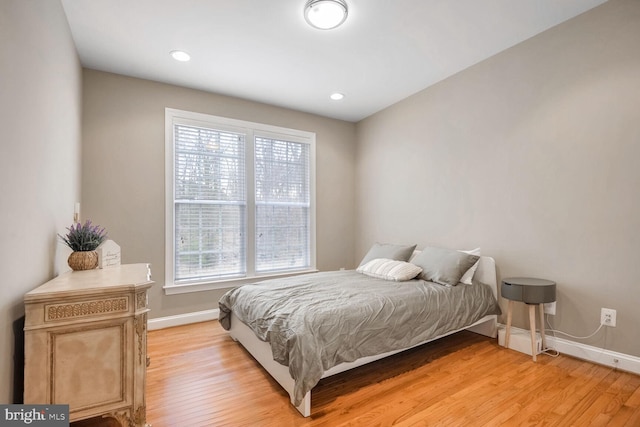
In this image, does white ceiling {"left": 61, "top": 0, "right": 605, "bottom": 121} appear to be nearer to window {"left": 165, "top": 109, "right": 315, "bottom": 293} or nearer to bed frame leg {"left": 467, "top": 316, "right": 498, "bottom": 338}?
window {"left": 165, "top": 109, "right": 315, "bottom": 293}

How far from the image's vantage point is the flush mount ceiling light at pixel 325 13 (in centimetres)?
216

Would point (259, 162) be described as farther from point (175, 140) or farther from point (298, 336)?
point (298, 336)

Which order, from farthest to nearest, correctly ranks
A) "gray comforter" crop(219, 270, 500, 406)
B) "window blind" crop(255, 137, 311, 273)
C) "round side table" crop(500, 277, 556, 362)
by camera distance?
1. "window blind" crop(255, 137, 311, 273)
2. "round side table" crop(500, 277, 556, 362)
3. "gray comforter" crop(219, 270, 500, 406)

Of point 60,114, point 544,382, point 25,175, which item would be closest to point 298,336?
point 25,175

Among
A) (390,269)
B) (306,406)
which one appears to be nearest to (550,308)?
(390,269)

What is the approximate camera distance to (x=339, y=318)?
6.70 ft

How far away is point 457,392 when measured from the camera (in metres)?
2.03

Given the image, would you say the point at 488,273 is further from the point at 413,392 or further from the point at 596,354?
the point at 413,392

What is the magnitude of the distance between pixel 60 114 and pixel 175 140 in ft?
4.58

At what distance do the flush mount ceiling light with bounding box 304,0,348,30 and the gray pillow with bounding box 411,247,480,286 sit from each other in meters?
2.36

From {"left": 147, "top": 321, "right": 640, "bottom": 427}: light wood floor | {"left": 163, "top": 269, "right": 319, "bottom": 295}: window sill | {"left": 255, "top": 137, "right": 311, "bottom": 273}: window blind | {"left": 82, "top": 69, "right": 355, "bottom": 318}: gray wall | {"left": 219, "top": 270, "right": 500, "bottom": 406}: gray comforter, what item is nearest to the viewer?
{"left": 147, "top": 321, "right": 640, "bottom": 427}: light wood floor

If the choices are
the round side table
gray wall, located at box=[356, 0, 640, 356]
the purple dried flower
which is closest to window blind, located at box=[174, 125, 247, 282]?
the purple dried flower

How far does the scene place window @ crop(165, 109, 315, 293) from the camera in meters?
3.51

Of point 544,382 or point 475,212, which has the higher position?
point 475,212
